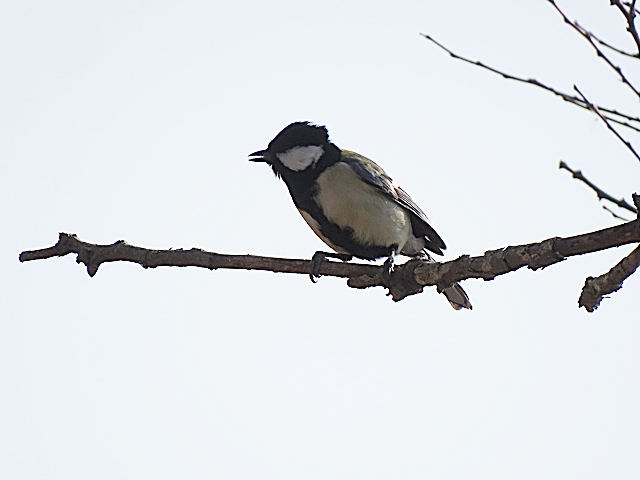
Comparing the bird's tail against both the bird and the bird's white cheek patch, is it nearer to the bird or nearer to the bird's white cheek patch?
the bird

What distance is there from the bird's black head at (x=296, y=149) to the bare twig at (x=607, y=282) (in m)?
2.85

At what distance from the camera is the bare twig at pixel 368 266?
3.19 m

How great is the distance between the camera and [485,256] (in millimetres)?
3424

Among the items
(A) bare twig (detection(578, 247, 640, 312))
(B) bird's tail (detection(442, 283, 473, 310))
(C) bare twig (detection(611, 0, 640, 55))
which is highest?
(B) bird's tail (detection(442, 283, 473, 310))

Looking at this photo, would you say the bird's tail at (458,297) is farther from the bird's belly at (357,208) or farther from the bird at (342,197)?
the bird's belly at (357,208)

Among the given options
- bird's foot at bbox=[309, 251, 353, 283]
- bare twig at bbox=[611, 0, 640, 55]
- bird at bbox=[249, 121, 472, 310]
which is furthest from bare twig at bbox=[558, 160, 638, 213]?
bird at bbox=[249, 121, 472, 310]

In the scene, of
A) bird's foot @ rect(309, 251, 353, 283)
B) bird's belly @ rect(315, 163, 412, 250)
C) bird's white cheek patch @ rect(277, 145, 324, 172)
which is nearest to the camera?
bird's foot @ rect(309, 251, 353, 283)

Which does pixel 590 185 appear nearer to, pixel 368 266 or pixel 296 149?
pixel 368 266

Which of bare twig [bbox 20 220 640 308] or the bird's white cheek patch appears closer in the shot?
bare twig [bbox 20 220 640 308]

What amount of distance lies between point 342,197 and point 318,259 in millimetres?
638

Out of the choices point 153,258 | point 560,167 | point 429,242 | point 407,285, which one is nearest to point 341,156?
point 429,242

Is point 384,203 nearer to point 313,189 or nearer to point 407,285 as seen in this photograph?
point 313,189

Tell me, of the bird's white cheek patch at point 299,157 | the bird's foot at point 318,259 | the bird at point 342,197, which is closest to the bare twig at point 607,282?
the bird's foot at point 318,259

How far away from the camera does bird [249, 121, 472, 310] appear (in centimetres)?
548
